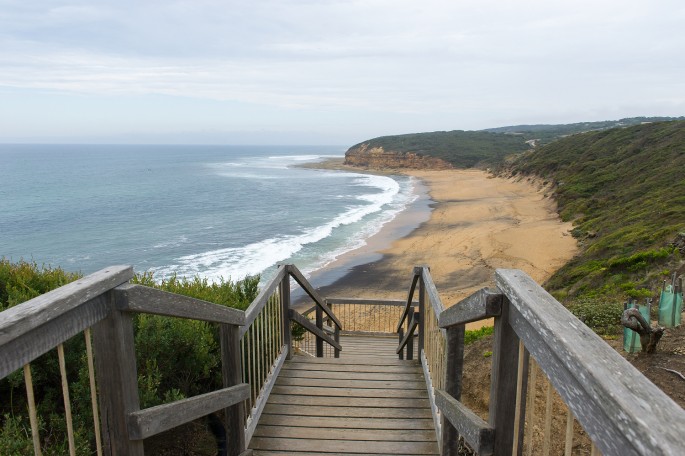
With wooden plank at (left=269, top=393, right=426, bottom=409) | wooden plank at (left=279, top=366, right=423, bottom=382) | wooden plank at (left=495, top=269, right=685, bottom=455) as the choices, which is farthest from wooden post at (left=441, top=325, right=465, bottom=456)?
wooden plank at (left=279, top=366, right=423, bottom=382)

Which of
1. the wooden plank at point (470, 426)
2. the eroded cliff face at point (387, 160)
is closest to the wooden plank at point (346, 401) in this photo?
the wooden plank at point (470, 426)

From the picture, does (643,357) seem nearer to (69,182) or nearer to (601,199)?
(601,199)

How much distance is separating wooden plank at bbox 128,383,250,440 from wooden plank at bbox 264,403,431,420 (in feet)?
3.14

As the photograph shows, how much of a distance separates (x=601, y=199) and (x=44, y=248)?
35.1 meters

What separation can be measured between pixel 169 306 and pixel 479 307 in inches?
57.8

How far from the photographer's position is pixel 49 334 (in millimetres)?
1670

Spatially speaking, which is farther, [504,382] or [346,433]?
[346,433]

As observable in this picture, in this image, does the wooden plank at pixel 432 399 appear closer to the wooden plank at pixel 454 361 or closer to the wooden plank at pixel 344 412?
the wooden plank at pixel 344 412

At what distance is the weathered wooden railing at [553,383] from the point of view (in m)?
0.99

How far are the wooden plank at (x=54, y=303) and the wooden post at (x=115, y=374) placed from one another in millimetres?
76

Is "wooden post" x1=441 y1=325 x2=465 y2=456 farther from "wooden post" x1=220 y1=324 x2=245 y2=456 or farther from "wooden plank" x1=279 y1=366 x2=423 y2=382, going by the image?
"wooden plank" x1=279 y1=366 x2=423 y2=382

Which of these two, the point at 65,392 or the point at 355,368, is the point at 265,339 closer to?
the point at 355,368

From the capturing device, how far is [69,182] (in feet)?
247

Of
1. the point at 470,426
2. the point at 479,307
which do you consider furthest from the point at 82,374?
the point at 479,307
